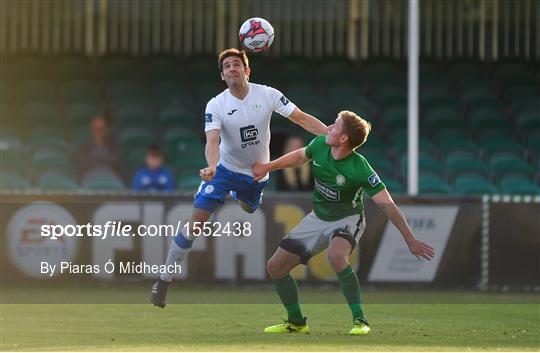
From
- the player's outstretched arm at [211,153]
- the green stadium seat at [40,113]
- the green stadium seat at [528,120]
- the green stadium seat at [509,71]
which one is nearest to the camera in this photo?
the player's outstretched arm at [211,153]

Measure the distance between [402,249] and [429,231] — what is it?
0.45 meters

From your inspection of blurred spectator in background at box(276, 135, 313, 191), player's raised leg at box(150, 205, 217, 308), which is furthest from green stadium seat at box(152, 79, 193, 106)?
player's raised leg at box(150, 205, 217, 308)

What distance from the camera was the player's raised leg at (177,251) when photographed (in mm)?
12414

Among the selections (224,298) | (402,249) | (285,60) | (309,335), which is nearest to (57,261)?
(224,298)

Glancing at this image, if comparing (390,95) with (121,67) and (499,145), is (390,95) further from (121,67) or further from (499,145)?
Result: (121,67)

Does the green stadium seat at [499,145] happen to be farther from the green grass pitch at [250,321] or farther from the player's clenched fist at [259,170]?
the player's clenched fist at [259,170]

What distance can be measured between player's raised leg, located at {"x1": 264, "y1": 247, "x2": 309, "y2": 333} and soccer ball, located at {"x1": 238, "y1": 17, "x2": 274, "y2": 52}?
6.03ft

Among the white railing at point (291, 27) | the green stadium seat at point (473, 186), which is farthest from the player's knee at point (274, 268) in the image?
the white railing at point (291, 27)

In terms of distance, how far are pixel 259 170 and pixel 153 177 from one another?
7405 millimetres

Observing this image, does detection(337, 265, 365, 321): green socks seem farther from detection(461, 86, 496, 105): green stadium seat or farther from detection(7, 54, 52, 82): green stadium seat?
detection(7, 54, 52, 82): green stadium seat

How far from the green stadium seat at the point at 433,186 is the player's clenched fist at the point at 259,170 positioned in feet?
25.6

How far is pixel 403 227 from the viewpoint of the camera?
11.1 metres

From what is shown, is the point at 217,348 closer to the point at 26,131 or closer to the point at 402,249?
the point at 402,249

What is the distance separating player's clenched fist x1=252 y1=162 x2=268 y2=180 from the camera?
11531 mm
